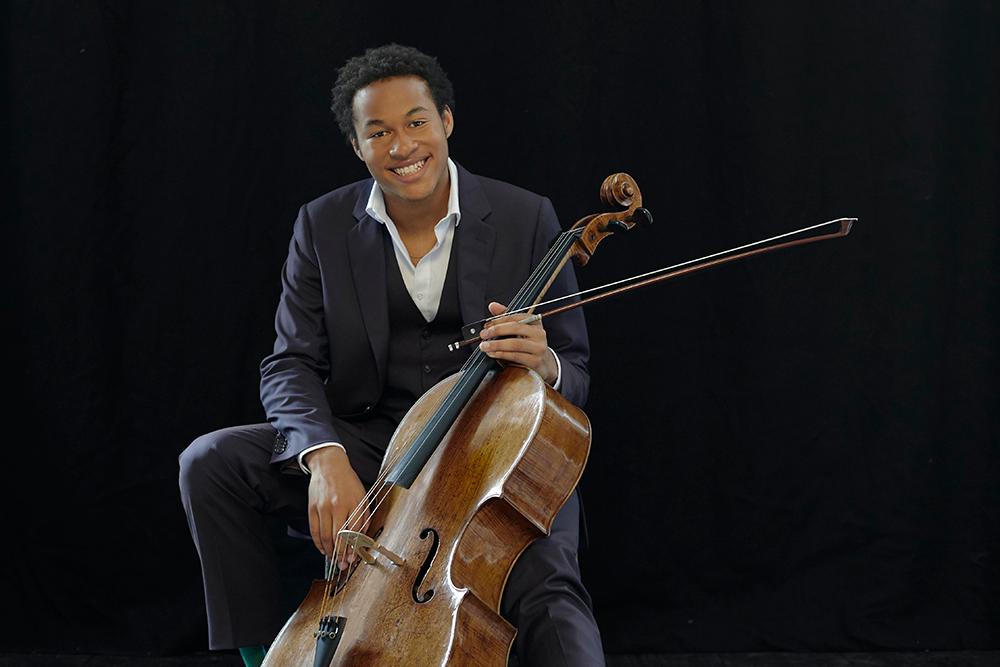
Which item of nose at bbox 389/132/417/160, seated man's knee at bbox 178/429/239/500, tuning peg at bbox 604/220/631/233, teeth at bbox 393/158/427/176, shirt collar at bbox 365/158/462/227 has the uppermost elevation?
nose at bbox 389/132/417/160

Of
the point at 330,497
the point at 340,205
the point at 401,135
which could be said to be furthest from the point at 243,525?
the point at 401,135

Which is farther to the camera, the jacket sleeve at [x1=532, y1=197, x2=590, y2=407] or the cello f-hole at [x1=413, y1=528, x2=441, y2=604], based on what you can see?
the jacket sleeve at [x1=532, y1=197, x2=590, y2=407]

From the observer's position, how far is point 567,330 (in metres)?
2.14

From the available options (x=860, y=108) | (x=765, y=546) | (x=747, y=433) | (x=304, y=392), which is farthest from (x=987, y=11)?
(x=304, y=392)

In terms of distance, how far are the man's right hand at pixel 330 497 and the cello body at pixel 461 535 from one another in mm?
75

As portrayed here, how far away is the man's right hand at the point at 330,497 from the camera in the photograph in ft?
6.06

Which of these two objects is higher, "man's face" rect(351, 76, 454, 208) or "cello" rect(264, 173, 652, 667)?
"man's face" rect(351, 76, 454, 208)

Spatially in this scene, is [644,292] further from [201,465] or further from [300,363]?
[201,465]

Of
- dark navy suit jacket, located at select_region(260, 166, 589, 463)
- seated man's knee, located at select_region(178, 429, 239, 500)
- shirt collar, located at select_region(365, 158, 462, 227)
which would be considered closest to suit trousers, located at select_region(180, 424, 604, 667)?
seated man's knee, located at select_region(178, 429, 239, 500)

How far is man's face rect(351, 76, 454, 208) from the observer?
2.12 m

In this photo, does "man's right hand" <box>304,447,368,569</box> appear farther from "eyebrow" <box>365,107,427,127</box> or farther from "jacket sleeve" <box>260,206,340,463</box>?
"eyebrow" <box>365,107,427,127</box>

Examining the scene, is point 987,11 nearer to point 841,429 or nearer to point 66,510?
point 841,429

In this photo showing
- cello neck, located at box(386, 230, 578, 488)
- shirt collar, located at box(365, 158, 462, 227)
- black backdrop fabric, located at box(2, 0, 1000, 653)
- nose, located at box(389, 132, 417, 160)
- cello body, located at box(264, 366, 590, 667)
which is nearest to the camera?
cello body, located at box(264, 366, 590, 667)

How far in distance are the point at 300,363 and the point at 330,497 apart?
14.8 inches
